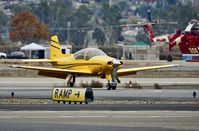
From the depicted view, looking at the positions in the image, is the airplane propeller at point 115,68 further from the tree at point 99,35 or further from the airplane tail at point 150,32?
the tree at point 99,35

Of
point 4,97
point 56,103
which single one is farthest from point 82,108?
point 4,97

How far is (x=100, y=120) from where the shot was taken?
22500mm

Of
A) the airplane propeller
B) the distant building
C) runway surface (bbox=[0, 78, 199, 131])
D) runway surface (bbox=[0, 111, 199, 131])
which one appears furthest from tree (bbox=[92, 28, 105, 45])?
runway surface (bbox=[0, 111, 199, 131])

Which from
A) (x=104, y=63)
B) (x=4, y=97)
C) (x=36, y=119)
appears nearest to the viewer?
(x=36, y=119)

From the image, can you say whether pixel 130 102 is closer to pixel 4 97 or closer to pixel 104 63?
pixel 4 97

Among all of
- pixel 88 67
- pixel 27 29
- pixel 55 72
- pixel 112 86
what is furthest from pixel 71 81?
pixel 27 29

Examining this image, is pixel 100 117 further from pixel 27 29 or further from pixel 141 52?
pixel 27 29

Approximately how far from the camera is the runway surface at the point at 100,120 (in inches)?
814

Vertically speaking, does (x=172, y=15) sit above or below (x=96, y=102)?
above

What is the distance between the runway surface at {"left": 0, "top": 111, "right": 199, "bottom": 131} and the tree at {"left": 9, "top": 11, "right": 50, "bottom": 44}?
349ft

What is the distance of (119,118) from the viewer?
904 inches

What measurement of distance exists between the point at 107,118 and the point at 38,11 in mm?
158070

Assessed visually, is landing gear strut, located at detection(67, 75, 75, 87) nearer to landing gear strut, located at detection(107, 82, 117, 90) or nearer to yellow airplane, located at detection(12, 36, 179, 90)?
yellow airplane, located at detection(12, 36, 179, 90)

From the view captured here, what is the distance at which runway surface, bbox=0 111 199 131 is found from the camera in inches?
814
